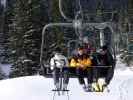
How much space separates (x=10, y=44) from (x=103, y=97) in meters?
17.4

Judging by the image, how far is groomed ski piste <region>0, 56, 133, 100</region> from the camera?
1786 centimetres

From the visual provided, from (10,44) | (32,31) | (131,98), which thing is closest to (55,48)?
(32,31)

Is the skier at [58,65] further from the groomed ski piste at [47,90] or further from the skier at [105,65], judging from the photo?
the groomed ski piste at [47,90]

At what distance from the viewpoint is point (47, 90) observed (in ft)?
61.7

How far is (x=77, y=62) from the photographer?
11.8 metres

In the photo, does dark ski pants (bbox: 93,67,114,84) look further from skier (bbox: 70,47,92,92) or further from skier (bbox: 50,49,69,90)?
skier (bbox: 50,49,69,90)

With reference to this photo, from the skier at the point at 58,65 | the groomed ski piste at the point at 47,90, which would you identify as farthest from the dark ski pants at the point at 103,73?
the groomed ski piste at the point at 47,90

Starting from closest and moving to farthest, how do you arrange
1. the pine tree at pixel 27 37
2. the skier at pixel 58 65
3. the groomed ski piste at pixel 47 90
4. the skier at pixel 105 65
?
the skier at pixel 105 65, the skier at pixel 58 65, the groomed ski piste at pixel 47 90, the pine tree at pixel 27 37

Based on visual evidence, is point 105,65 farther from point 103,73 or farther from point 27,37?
point 27,37

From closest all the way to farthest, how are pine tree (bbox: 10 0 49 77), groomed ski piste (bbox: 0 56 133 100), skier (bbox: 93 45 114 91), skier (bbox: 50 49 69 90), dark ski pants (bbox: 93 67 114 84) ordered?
skier (bbox: 93 45 114 91) < dark ski pants (bbox: 93 67 114 84) < skier (bbox: 50 49 69 90) < groomed ski piste (bbox: 0 56 133 100) < pine tree (bbox: 10 0 49 77)

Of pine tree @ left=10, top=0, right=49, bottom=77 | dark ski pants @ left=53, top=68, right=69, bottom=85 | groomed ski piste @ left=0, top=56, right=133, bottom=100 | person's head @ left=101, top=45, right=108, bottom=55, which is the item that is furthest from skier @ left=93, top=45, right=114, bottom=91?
pine tree @ left=10, top=0, right=49, bottom=77

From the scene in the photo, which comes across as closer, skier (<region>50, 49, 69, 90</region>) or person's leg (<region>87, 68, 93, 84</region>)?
person's leg (<region>87, 68, 93, 84</region>)

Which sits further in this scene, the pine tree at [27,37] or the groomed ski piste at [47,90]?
the pine tree at [27,37]

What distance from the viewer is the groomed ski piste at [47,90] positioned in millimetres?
17859
